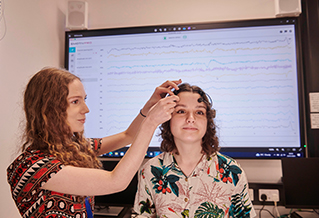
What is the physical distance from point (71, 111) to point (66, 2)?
1.77 metres

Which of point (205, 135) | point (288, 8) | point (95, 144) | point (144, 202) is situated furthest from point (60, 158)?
point (288, 8)

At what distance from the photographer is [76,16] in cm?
219

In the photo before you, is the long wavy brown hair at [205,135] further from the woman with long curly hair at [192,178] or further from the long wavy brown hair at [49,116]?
the long wavy brown hair at [49,116]

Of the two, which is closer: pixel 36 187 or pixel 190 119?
pixel 36 187

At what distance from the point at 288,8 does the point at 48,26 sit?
2.16 meters

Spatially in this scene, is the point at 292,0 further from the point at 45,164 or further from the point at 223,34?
the point at 45,164

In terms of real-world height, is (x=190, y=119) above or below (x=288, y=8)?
below

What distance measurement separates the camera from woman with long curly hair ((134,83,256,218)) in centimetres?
124

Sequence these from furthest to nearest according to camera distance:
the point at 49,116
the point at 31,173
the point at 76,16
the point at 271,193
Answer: the point at 76,16 → the point at 271,193 → the point at 49,116 → the point at 31,173

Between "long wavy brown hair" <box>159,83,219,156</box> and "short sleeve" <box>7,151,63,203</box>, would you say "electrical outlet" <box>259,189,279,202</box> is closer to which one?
"long wavy brown hair" <box>159,83,219,156</box>

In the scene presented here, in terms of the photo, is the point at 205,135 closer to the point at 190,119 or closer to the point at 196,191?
Result: the point at 190,119

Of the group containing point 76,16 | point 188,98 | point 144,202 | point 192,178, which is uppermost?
point 76,16

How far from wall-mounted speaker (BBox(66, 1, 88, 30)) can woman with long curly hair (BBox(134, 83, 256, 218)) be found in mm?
1404

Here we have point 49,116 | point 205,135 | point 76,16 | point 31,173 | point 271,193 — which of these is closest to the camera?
point 31,173
